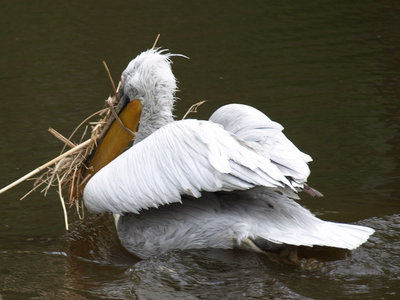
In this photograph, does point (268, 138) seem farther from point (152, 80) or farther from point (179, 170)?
point (152, 80)

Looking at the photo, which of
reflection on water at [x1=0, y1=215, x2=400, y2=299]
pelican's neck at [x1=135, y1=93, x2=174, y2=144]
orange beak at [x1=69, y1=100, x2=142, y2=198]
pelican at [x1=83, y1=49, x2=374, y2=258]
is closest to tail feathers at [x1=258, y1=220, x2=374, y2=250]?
pelican at [x1=83, y1=49, x2=374, y2=258]

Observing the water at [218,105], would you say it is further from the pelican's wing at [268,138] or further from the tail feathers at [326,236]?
the pelican's wing at [268,138]

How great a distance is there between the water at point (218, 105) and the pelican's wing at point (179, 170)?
344 millimetres

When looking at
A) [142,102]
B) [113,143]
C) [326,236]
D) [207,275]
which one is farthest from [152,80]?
[326,236]

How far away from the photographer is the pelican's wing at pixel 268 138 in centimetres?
357

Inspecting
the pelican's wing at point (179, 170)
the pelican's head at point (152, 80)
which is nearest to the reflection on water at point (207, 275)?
the pelican's wing at point (179, 170)

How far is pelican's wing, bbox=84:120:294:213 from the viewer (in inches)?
135

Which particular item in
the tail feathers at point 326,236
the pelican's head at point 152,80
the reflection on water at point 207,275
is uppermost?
the pelican's head at point 152,80

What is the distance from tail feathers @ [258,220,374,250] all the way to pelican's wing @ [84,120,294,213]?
0.79ft

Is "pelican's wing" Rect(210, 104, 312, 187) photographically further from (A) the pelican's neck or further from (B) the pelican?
(A) the pelican's neck

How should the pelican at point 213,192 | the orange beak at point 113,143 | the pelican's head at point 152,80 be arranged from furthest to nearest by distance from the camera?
the orange beak at point 113,143, the pelican's head at point 152,80, the pelican at point 213,192

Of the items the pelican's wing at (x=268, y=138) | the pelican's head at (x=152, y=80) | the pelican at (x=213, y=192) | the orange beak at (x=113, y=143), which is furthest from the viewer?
the orange beak at (x=113, y=143)

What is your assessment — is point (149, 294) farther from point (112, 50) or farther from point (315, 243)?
point (112, 50)

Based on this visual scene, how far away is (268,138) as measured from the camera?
3.76m
